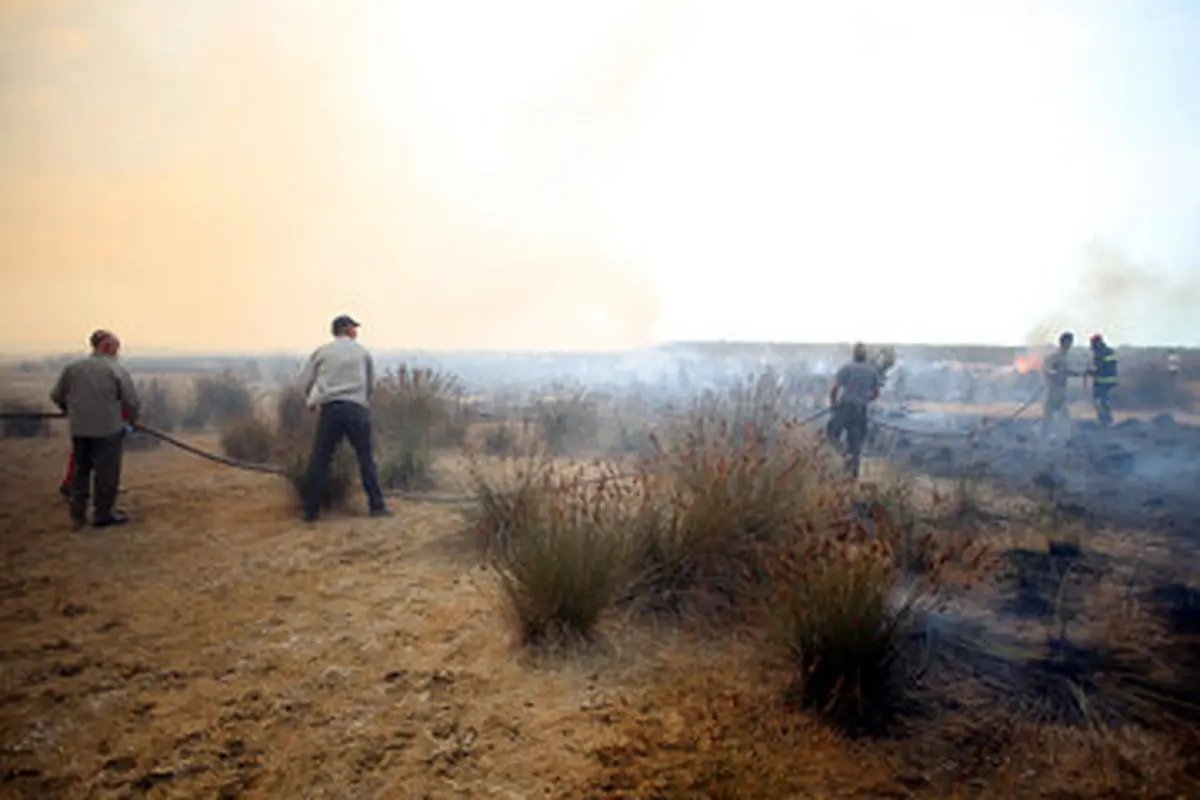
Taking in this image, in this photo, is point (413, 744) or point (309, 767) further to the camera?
point (413, 744)

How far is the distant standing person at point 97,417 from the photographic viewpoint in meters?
6.38

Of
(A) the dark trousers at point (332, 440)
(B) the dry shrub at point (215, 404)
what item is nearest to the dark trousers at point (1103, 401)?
(A) the dark trousers at point (332, 440)

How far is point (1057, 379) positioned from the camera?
39.5 ft

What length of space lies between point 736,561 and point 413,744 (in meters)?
2.32

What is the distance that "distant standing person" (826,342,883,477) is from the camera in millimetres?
8562

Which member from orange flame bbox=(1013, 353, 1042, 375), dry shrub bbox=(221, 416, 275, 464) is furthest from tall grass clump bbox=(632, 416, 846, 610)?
orange flame bbox=(1013, 353, 1042, 375)

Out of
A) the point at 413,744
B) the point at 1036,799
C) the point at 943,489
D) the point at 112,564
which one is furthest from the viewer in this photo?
the point at 943,489

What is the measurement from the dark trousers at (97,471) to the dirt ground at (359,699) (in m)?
1.04

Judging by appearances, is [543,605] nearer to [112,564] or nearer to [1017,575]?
[1017,575]

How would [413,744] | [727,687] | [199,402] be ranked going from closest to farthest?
[413,744] → [727,687] → [199,402]

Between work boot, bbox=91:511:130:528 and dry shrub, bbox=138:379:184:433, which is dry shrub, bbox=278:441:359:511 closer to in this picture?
work boot, bbox=91:511:130:528

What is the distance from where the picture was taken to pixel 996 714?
301 cm

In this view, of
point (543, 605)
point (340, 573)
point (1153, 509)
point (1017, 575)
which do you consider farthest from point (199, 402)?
point (1153, 509)

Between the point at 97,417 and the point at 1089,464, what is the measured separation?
13158 millimetres
